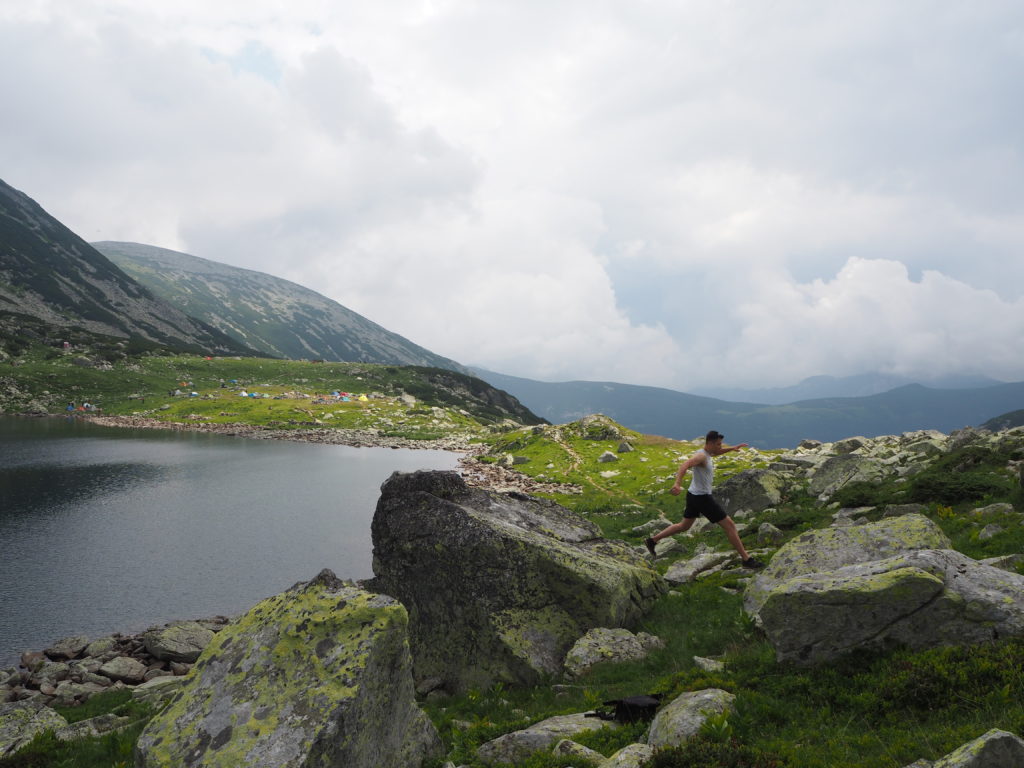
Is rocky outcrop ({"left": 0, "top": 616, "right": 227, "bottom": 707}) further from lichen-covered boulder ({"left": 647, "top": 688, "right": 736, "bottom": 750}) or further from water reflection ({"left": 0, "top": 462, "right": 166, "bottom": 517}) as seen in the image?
water reflection ({"left": 0, "top": 462, "right": 166, "bottom": 517})

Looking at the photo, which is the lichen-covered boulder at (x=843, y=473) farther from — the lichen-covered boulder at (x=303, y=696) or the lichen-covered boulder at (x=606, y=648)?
the lichen-covered boulder at (x=303, y=696)

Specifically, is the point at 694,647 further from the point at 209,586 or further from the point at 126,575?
the point at 126,575

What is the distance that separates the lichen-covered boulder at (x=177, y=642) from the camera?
2257 centimetres

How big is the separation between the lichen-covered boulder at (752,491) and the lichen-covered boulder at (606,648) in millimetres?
19606

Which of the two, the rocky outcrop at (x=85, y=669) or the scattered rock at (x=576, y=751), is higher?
the scattered rock at (x=576, y=751)

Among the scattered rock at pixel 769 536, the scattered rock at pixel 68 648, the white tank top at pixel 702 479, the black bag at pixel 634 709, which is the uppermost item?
the white tank top at pixel 702 479

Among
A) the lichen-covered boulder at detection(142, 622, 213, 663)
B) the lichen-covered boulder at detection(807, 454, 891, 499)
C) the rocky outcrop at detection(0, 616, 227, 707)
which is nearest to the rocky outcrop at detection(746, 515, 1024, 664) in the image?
the lichen-covered boulder at detection(807, 454, 891, 499)

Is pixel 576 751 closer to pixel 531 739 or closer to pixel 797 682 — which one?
pixel 531 739

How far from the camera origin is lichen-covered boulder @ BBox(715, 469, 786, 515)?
3280 cm

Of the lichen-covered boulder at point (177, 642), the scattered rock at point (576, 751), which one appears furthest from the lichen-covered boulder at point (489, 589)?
the lichen-covered boulder at point (177, 642)

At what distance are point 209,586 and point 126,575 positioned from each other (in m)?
5.44

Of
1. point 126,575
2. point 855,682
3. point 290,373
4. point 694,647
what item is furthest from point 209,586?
point 290,373

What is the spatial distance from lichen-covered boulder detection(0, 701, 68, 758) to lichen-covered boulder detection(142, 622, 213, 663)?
18.0 feet

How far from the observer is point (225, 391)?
15125cm
